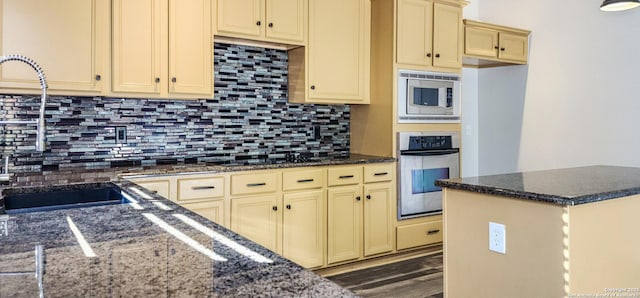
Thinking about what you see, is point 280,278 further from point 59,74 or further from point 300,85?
point 300,85

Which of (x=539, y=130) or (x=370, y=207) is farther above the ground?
(x=539, y=130)

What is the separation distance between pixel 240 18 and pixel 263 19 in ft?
0.60

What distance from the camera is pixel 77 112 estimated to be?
3.10m

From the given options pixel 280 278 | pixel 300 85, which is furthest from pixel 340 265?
pixel 280 278

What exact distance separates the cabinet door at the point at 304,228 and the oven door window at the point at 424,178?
0.91 metres

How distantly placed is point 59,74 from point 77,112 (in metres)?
0.39

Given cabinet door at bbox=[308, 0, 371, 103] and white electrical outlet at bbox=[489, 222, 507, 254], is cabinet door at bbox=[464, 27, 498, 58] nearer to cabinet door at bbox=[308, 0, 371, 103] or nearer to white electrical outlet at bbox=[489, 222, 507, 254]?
cabinet door at bbox=[308, 0, 371, 103]

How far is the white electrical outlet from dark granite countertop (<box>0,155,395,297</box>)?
126 centimetres

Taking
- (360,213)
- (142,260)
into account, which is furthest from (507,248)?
(360,213)

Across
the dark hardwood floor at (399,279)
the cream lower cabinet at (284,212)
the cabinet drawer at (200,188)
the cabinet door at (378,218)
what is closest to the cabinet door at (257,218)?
the cream lower cabinet at (284,212)

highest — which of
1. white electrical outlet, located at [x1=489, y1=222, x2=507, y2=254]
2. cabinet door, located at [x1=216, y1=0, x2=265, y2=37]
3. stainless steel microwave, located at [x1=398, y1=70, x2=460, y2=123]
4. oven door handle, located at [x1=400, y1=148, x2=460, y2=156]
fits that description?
cabinet door, located at [x1=216, y1=0, x2=265, y2=37]

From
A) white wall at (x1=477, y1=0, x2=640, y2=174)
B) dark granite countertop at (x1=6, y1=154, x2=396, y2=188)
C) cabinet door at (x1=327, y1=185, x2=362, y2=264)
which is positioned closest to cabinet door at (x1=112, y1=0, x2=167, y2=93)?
dark granite countertop at (x1=6, y1=154, x2=396, y2=188)

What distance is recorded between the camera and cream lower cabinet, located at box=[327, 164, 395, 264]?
352 cm

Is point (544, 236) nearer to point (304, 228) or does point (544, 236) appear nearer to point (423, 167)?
point (304, 228)
